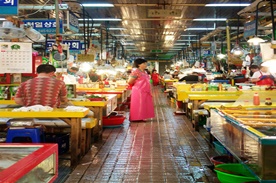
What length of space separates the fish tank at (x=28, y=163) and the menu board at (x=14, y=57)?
4466mm

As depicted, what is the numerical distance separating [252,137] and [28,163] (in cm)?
226

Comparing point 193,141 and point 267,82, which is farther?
point 267,82

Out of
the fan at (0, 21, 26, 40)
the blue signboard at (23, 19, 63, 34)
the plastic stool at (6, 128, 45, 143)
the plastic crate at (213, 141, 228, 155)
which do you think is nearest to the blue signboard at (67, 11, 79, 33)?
the blue signboard at (23, 19, 63, 34)

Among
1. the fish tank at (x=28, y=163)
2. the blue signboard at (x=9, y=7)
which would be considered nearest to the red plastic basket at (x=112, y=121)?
the blue signboard at (x=9, y=7)

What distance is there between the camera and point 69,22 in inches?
378

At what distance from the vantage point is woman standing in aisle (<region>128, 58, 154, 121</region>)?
36.6 feet

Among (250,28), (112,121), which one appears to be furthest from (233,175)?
(250,28)

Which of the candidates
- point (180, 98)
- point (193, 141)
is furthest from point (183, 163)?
point (180, 98)

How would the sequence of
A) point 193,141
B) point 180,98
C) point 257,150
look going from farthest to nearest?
1. point 180,98
2. point 193,141
3. point 257,150

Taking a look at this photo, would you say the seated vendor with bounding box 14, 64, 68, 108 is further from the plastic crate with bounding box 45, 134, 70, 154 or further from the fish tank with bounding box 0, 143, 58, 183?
the fish tank with bounding box 0, 143, 58, 183

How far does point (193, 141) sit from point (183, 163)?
1.95 m

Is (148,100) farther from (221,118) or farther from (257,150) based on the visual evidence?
(257,150)

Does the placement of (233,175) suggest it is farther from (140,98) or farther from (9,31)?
(140,98)

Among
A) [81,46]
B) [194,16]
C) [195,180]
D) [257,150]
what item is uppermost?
[194,16]
